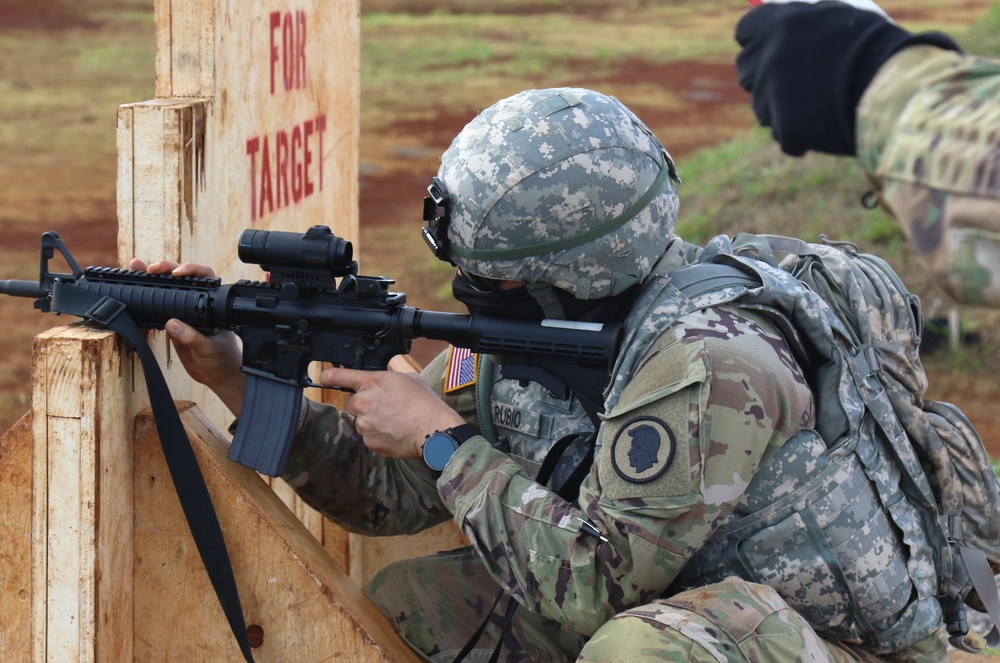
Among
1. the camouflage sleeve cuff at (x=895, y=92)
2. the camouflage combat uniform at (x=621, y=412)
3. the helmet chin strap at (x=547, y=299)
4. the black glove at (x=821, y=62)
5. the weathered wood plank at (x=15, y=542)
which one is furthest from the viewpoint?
the helmet chin strap at (x=547, y=299)

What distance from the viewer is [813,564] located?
2.38 metres

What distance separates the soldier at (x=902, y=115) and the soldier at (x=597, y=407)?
53 cm

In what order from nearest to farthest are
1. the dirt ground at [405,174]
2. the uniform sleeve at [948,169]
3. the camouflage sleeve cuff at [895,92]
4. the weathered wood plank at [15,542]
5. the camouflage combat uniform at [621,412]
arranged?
the uniform sleeve at [948,169]
the camouflage sleeve cuff at [895,92]
the camouflage combat uniform at [621,412]
the weathered wood plank at [15,542]
the dirt ground at [405,174]

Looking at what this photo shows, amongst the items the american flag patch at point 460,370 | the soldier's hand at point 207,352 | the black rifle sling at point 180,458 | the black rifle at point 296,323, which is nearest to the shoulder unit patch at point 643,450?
the black rifle at point 296,323

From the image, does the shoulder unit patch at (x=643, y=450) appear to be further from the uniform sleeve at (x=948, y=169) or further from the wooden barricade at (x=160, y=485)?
the uniform sleeve at (x=948, y=169)

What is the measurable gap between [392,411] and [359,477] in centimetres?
39

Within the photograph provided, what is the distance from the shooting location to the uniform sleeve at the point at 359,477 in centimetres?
282

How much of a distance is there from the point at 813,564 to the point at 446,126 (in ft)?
34.3

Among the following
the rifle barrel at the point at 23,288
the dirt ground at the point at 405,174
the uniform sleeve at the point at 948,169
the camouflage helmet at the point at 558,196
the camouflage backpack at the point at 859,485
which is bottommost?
the dirt ground at the point at 405,174

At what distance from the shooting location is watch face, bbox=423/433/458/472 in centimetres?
249

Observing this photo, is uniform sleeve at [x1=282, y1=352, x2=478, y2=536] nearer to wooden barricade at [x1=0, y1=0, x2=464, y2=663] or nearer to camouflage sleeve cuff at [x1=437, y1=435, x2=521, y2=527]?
wooden barricade at [x1=0, y1=0, x2=464, y2=663]

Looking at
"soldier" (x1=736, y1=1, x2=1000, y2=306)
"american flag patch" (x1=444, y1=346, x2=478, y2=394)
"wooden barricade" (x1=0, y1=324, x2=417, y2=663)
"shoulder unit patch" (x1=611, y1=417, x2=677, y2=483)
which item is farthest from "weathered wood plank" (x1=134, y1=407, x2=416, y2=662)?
"soldier" (x1=736, y1=1, x2=1000, y2=306)

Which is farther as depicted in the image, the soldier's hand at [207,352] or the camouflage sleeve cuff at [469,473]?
the soldier's hand at [207,352]

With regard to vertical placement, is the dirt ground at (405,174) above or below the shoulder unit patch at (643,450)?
below
